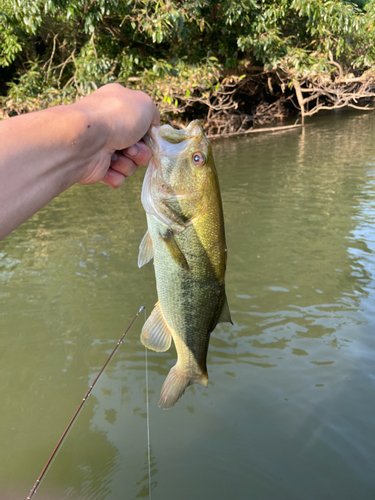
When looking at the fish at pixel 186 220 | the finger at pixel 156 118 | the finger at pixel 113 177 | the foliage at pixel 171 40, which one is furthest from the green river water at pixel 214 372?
the foliage at pixel 171 40

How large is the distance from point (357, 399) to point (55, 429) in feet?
7.28

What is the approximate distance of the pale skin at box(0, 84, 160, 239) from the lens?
1.30 meters

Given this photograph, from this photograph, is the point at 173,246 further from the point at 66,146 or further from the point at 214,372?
the point at 214,372

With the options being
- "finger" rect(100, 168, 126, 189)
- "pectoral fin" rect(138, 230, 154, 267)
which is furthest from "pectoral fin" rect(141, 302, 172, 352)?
"finger" rect(100, 168, 126, 189)

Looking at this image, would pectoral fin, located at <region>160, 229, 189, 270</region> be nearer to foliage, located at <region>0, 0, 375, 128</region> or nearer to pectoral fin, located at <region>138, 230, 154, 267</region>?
pectoral fin, located at <region>138, 230, 154, 267</region>

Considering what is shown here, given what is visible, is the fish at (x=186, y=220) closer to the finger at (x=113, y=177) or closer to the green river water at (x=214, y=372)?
the finger at (x=113, y=177)

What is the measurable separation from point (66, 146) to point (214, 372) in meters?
2.47

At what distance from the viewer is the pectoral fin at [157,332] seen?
2.03 m

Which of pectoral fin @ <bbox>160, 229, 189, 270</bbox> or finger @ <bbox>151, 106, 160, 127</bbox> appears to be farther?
finger @ <bbox>151, 106, 160, 127</bbox>

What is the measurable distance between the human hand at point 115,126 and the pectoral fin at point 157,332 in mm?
723

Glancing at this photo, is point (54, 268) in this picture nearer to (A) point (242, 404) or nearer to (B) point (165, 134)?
(A) point (242, 404)

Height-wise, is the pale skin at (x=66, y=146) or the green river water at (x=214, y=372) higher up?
the pale skin at (x=66, y=146)

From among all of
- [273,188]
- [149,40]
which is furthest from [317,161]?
[149,40]

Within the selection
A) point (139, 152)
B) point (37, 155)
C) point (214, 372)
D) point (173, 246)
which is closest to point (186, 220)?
point (173, 246)
